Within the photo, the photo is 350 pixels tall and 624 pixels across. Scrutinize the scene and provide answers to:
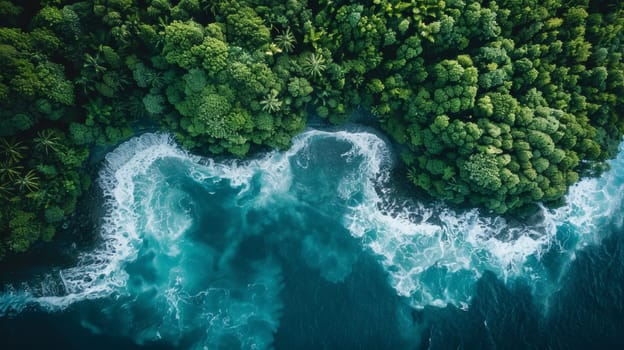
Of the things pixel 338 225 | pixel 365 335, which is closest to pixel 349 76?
pixel 338 225

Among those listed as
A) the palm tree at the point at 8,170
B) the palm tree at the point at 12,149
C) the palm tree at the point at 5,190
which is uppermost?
the palm tree at the point at 12,149

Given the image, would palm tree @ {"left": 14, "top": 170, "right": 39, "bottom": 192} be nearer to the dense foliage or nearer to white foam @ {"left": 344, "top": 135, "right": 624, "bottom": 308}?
the dense foliage

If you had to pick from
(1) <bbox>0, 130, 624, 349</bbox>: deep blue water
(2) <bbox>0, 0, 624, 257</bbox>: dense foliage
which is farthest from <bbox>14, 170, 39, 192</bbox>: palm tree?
(1) <bbox>0, 130, 624, 349</bbox>: deep blue water

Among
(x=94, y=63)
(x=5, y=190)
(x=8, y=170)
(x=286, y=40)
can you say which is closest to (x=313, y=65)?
(x=286, y=40)

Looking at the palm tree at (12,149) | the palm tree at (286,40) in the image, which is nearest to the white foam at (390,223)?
the palm tree at (12,149)

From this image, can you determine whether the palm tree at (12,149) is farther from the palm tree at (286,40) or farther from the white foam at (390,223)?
the palm tree at (286,40)

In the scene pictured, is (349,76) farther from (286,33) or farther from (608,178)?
(608,178)
